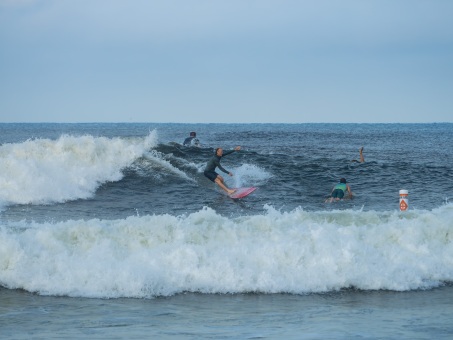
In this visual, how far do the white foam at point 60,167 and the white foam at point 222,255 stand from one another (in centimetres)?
690

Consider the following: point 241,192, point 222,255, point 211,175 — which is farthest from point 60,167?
point 222,255

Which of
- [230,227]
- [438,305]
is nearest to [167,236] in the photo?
[230,227]

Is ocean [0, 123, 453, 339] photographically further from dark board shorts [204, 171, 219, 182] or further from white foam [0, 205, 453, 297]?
dark board shorts [204, 171, 219, 182]

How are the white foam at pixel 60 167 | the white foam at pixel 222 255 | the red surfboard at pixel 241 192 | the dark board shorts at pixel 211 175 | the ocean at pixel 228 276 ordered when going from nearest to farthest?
the ocean at pixel 228 276, the white foam at pixel 222 255, the white foam at pixel 60 167, the red surfboard at pixel 241 192, the dark board shorts at pixel 211 175

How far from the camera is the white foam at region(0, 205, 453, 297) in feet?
34.6

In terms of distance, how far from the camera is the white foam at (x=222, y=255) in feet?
34.6

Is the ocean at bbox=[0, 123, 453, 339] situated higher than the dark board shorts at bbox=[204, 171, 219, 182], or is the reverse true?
the dark board shorts at bbox=[204, 171, 219, 182]

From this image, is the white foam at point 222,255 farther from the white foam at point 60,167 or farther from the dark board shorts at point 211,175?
the dark board shorts at point 211,175

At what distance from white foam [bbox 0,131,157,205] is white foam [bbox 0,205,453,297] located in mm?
6897

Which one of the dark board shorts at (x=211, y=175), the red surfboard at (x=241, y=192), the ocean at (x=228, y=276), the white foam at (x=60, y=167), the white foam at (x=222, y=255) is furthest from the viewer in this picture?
the dark board shorts at (x=211, y=175)

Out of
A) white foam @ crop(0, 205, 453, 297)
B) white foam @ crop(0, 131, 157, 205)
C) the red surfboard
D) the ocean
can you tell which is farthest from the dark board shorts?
white foam @ crop(0, 205, 453, 297)

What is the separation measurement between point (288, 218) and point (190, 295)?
11.8 feet

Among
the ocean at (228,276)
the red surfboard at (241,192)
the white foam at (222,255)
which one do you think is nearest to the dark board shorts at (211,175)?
the red surfboard at (241,192)

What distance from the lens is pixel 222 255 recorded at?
11.4 metres
